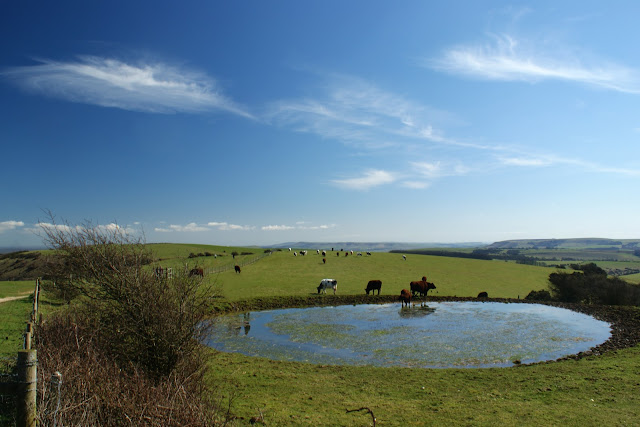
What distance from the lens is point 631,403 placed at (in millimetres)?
11281

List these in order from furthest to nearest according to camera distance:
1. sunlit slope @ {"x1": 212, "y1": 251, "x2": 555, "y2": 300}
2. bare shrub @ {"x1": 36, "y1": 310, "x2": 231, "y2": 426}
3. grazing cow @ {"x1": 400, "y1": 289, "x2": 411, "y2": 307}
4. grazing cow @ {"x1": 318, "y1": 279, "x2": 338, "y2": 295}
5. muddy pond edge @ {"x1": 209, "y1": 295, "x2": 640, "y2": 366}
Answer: sunlit slope @ {"x1": 212, "y1": 251, "x2": 555, "y2": 300} → grazing cow @ {"x1": 318, "y1": 279, "x2": 338, "y2": 295} → grazing cow @ {"x1": 400, "y1": 289, "x2": 411, "y2": 307} → muddy pond edge @ {"x1": 209, "y1": 295, "x2": 640, "y2": 366} → bare shrub @ {"x1": 36, "y1": 310, "x2": 231, "y2": 426}

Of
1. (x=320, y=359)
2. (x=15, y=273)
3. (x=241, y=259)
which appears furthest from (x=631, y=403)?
(x=15, y=273)

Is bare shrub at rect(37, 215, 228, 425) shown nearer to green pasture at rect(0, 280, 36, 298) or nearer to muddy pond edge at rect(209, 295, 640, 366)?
muddy pond edge at rect(209, 295, 640, 366)

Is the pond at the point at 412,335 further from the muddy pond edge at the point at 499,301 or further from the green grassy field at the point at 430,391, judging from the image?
the green grassy field at the point at 430,391

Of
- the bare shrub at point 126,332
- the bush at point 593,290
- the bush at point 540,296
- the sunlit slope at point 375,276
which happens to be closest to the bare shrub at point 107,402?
the bare shrub at point 126,332

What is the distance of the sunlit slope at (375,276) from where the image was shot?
41.8 meters

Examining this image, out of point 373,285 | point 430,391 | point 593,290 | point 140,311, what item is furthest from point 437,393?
point 593,290

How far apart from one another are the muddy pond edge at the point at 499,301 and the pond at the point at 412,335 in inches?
37.3

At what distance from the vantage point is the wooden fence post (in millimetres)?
5008

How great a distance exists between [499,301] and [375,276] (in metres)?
17.3

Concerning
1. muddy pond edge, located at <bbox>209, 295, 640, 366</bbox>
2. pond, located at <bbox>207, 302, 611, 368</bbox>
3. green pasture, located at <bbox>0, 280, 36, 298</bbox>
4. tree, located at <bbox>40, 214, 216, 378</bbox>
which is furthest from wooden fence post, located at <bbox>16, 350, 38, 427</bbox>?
green pasture, located at <bbox>0, 280, 36, 298</bbox>

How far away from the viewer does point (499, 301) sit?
38312 mm

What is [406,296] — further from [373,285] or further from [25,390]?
[25,390]

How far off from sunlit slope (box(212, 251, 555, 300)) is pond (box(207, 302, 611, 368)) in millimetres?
8920
